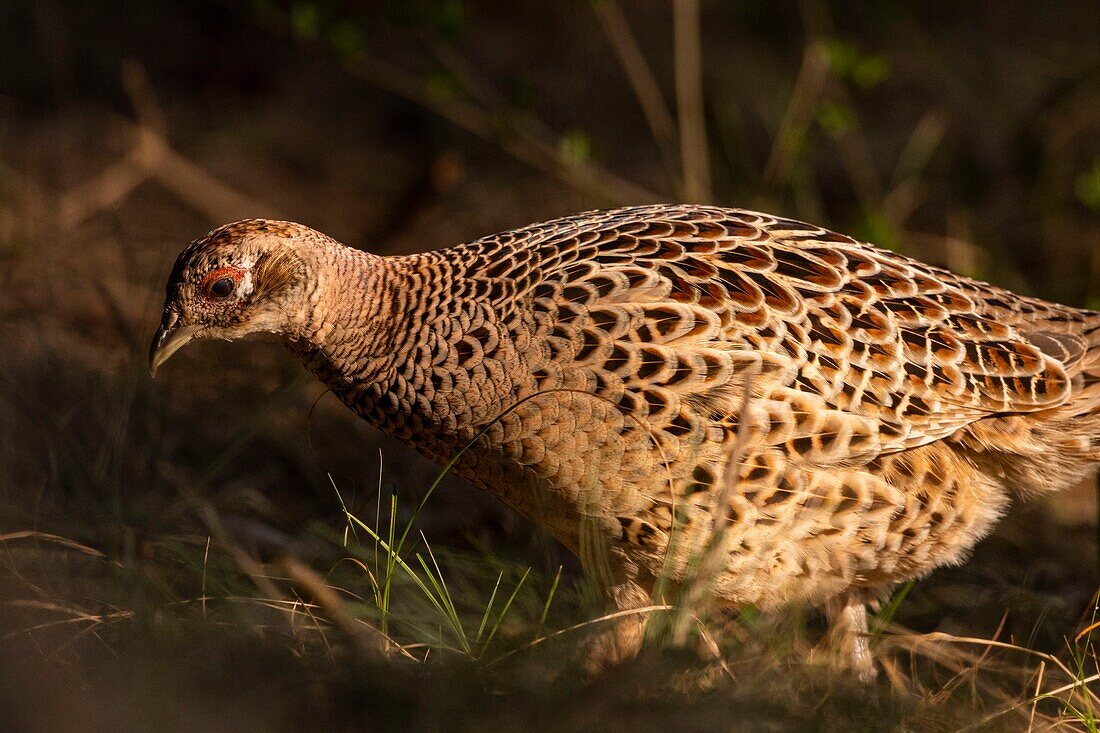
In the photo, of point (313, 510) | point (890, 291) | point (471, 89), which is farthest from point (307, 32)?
point (890, 291)

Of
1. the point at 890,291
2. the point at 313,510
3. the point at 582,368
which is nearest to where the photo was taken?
the point at 582,368

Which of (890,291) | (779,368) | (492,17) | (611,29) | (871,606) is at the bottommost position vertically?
(871,606)

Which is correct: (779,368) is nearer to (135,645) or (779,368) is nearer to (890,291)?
(890,291)

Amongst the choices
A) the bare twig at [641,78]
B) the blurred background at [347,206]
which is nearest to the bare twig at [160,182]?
the blurred background at [347,206]

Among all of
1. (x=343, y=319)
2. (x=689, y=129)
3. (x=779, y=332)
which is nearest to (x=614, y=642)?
(x=779, y=332)

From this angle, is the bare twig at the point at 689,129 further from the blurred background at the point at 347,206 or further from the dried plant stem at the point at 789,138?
the dried plant stem at the point at 789,138

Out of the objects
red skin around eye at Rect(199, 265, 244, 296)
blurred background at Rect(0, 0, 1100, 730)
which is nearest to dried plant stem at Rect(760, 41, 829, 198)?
blurred background at Rect(0, 0, 1100, 730)
